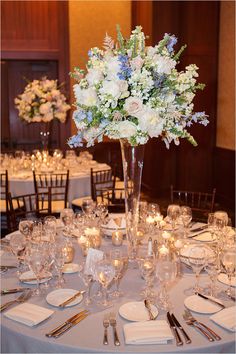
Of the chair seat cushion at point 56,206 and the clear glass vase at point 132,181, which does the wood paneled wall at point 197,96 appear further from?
the clear glass vase at point 132,181

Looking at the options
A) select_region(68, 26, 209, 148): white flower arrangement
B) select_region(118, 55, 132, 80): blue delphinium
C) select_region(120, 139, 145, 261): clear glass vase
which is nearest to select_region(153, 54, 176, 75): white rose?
select_region(68, 26, 209, 148): white flower arrangement

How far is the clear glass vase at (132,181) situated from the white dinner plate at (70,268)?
0.32 meters

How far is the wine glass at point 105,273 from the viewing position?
1.86m

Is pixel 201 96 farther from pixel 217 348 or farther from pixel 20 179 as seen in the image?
pixel 217 348

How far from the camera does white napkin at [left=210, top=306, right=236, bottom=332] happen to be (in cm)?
166

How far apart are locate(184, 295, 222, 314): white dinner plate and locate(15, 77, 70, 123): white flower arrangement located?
4.44 meters

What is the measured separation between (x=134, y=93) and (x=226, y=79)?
5463 mm

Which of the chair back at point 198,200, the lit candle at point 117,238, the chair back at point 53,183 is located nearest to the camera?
the lit candle at point 117,238

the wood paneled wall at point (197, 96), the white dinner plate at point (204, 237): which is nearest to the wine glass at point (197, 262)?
the white dinner plate at point (204, 237)

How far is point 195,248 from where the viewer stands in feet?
7.06

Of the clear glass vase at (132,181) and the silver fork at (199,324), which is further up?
the clear glass vase at (132,181)

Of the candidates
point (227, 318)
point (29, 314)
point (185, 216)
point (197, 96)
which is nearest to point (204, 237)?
point (185, 216)

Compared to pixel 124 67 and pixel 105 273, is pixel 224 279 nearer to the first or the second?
pixel 105 273

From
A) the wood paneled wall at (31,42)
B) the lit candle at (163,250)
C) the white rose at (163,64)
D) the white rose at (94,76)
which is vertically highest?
the wood paneled wall at (31,42)
